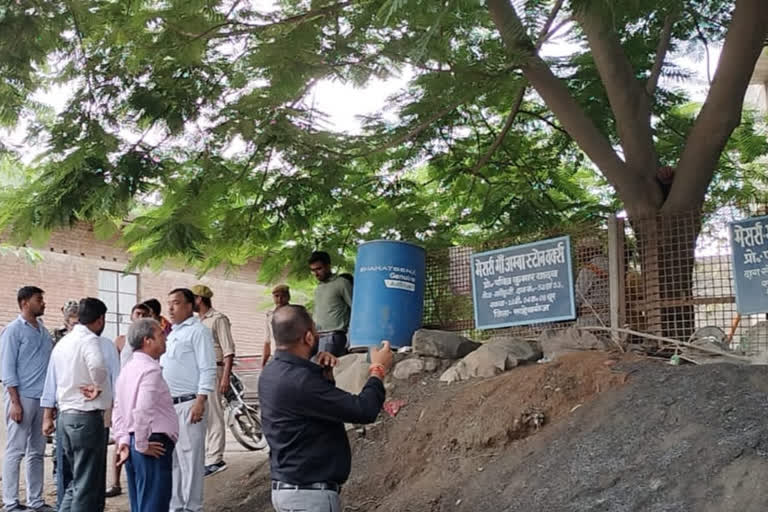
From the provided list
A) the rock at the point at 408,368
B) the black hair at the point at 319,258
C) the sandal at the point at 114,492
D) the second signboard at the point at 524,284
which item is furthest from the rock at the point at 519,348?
the sandal at the point at 114,492

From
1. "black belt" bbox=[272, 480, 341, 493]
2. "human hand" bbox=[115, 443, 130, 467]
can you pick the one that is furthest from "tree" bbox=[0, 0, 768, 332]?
"black belt" bbox=[272, 480, 341, 493]

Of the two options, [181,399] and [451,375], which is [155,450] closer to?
[181,399]

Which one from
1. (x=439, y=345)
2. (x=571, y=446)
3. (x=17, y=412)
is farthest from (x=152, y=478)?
(x=439, y=345)

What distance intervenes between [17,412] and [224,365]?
6.61ft

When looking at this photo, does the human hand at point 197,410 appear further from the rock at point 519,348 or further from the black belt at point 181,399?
the rock at point 519,348

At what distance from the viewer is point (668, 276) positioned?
26.7 ft

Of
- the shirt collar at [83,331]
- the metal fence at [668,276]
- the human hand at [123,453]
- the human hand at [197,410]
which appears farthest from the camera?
the metal fence at [668,276]

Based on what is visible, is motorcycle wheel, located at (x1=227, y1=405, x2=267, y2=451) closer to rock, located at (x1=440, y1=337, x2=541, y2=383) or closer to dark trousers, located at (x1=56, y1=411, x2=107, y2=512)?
rock, located at (x1=440, y1=337, x2=541, y2=383)

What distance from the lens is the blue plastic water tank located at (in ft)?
31.2

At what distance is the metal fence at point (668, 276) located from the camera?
7734 millimetres

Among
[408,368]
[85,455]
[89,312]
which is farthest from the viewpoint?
[408,368]

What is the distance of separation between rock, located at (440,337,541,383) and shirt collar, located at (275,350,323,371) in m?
4.19

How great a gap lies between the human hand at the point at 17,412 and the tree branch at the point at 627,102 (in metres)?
6.05

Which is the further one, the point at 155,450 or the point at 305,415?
the point at 155,450
